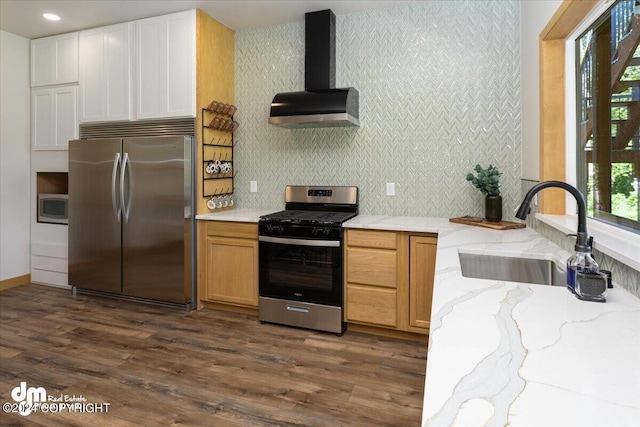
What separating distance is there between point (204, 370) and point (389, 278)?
4.51ft

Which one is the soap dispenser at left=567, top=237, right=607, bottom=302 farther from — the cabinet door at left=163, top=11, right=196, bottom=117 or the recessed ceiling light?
the recessed ceiling light

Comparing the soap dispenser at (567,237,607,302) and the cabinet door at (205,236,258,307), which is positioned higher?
the soap dispenser at (567,237,607,302)

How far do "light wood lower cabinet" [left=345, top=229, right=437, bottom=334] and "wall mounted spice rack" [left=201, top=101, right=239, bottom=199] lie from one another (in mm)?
1433

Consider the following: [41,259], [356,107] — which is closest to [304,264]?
[356,107]

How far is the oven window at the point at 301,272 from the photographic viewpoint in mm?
2764

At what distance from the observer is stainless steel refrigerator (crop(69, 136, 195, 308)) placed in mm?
3172

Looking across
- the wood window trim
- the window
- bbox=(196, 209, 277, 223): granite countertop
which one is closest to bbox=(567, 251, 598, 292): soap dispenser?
the window

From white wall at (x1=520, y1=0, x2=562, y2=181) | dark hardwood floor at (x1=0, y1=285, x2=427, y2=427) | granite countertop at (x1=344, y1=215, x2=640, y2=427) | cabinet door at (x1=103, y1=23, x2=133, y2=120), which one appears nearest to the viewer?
granite countertop at (x1=344, y1=215, x2=640, y2=427)

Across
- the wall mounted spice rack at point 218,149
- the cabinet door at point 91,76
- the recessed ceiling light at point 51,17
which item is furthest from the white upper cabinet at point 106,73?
the wall mounted spice rack at point 218,149

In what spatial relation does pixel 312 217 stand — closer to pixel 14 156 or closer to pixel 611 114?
pixel 611 114

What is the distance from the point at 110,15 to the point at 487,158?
3499mm

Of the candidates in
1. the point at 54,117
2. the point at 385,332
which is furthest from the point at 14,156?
the point at 385,332

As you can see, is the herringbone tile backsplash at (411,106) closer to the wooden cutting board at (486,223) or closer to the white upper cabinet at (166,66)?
the wooden cutting board at (486,223)

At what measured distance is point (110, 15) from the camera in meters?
3.30
